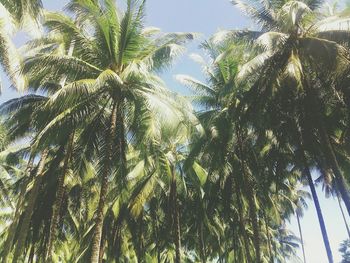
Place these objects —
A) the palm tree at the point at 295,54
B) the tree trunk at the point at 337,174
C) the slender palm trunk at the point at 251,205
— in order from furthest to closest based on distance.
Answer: the slender palm trunk at the point at 251,205 < the palm tree at the point at 295,54 < the tree trunk at the point at 337,174

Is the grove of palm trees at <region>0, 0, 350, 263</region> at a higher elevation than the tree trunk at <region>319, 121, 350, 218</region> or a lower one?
higher

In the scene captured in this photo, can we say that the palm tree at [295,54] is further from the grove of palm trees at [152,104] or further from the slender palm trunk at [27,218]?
the slender palm trunk at [27,218]

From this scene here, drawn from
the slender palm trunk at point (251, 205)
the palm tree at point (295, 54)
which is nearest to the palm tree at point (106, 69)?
the palm tree at point (295, 54)

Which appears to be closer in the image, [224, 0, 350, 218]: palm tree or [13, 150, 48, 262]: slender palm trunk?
[224, 0, 350, 218]: palm tree

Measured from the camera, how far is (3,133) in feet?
55.8

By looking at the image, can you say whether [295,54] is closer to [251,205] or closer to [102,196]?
[251,205]

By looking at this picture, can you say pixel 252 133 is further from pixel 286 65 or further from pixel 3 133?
pixel 3 133

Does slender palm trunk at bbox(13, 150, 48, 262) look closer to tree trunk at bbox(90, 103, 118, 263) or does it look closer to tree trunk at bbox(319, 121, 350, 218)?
tree trunk at bbox(90, 103, 118, 263)

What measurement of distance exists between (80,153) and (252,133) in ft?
27.7

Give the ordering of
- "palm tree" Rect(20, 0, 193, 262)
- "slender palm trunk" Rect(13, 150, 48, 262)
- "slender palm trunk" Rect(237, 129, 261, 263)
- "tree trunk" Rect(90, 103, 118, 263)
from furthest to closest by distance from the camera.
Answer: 1. "slender palm trunk" Rect(237, 129, 261, 263)
2. "slender palm trunk" Rect(13, 150, 48, 262)
3. "palm tree" Rect(20, 0, 193, 262)
4. "tree trunk" Rect(90, 103, 118, 263)

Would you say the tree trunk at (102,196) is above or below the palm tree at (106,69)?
below

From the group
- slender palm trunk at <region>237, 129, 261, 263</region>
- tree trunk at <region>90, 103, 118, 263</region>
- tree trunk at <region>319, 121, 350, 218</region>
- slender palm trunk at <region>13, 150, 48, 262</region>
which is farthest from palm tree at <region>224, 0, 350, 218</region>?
slender palm trunk at <region>13, 150, 48, 262</region>

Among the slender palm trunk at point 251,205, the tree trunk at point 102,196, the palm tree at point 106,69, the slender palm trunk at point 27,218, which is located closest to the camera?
the tree trunk at point 102,196

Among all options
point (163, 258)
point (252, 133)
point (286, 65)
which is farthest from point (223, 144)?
point (163, 258)
